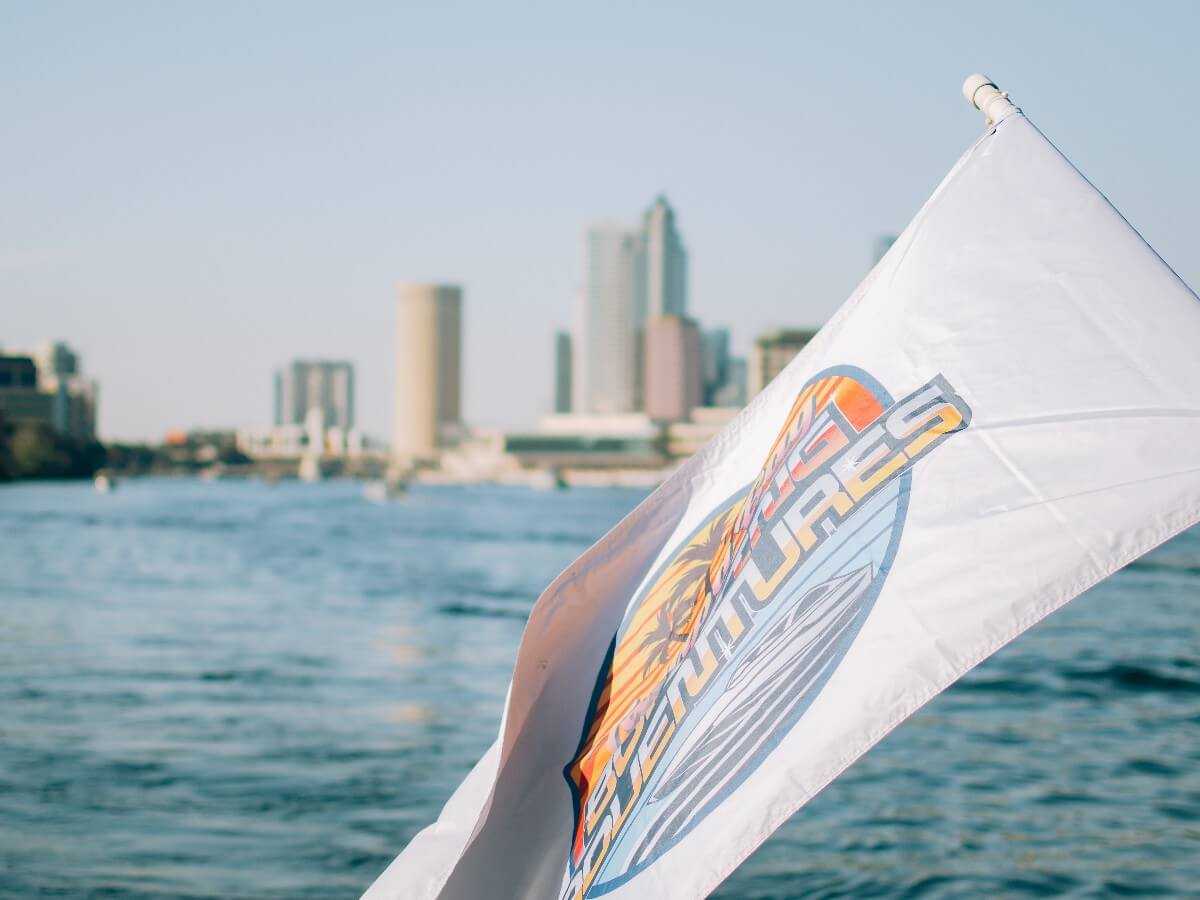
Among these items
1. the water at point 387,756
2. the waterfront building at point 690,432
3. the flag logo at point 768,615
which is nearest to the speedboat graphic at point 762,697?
A: the flag logo at point 768,615

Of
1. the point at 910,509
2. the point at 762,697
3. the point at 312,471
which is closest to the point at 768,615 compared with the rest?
the point at 762,697

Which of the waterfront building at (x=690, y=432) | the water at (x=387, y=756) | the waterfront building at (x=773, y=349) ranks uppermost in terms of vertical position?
the water at (x=387, y=756)

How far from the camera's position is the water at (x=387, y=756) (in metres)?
7.43

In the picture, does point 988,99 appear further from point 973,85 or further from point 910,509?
point 910,509

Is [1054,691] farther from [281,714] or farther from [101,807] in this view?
[101,807]

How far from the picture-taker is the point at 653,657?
8.89 feet

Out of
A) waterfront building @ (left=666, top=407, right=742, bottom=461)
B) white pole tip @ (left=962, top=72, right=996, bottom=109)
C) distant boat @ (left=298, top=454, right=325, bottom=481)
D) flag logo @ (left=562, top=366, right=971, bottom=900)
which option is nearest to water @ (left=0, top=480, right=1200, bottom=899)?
flag logo @ (left=562, top=366, right=971, bottom=900)

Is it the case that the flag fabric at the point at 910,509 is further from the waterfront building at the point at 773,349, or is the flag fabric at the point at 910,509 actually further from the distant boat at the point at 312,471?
the distant boat at the point at 312,471

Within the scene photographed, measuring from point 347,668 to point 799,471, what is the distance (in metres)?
14.1

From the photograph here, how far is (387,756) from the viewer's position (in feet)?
34.5

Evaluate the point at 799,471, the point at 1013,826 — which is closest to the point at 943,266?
the point at 799,471

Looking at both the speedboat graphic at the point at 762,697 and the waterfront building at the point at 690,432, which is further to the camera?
the waterfront building at the point at 690,432

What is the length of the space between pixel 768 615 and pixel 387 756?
8.66 meters

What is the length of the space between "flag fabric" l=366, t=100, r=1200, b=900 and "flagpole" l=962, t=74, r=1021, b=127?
3 cm
